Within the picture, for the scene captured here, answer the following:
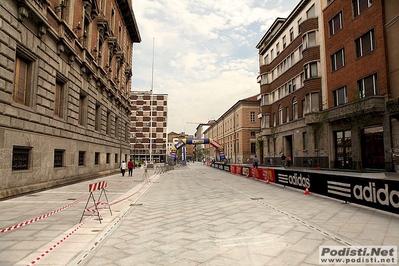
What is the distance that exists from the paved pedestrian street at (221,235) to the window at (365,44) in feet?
58.9

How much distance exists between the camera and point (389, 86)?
20016mm

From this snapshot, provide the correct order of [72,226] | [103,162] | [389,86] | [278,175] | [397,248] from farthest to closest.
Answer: [103,162], [389,86], [278,175], [72,226], [397,248]

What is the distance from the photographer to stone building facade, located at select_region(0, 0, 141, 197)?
10906 millimetres

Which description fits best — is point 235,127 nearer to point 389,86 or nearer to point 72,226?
point 389,86

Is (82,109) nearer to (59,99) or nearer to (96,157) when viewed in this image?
(59,99)

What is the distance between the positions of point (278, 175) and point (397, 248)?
11.5 metres

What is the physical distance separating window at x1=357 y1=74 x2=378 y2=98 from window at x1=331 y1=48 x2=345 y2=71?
3478mm

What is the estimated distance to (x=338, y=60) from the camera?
26188 mm

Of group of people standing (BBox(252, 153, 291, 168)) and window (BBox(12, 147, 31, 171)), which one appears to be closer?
window (BBox(12, 147, 31, 171))

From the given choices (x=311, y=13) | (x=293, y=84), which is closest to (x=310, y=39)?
(x=311, y=13)

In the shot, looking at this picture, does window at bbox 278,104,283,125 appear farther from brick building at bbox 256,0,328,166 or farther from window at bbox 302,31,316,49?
window at bbox 302,31,316,49

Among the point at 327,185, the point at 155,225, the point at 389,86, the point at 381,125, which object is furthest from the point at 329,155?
the point at 155,225

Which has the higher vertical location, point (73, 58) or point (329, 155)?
point (73, 58)

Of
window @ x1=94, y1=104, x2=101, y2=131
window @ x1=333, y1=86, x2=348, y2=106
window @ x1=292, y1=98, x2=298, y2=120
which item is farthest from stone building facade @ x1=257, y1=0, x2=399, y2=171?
window @ x1=94, y1=104, x2=101, y2=131
